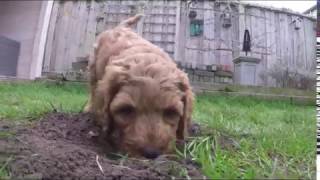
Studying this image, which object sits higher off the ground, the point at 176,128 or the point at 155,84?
the point at 155,84

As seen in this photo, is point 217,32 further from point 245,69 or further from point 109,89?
point 109,89

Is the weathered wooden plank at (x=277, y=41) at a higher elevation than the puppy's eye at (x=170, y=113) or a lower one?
higher

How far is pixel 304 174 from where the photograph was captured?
65.1 inches

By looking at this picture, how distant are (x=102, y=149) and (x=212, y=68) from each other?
5.37 metres

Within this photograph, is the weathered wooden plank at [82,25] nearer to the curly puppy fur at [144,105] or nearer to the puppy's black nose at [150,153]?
the curly puppy fur at [144,105]

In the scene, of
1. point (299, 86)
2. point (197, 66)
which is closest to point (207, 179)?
point (299, 86)

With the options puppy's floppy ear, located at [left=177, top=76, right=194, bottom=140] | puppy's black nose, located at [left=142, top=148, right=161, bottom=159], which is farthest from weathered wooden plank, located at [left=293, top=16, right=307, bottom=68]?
puppy's black nose, located at [left=142, top=148, right=161, bottom=159]

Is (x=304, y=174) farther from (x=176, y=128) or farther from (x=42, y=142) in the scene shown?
(x=42, y=142)

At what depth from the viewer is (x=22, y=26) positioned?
6676 mm

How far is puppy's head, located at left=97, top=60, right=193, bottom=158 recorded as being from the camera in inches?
80.7

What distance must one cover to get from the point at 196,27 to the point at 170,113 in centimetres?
574

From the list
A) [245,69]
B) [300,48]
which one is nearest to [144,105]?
[300,48]

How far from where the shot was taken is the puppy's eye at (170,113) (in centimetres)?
220

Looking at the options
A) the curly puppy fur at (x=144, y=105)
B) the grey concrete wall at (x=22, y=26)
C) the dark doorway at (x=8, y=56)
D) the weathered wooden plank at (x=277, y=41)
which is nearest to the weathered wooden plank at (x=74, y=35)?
the grey concrete wall at (x=22, y=26)
